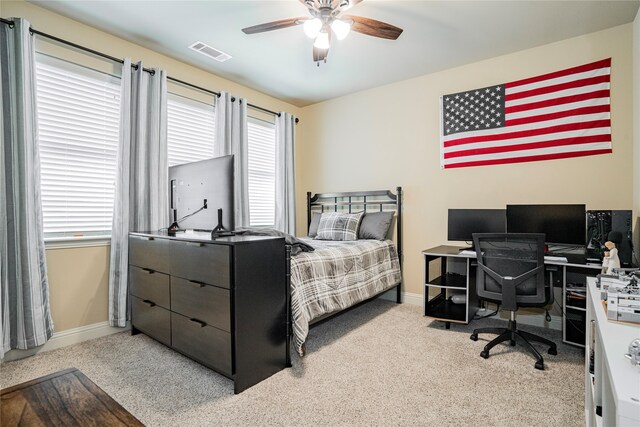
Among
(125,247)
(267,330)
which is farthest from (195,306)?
(125,247)

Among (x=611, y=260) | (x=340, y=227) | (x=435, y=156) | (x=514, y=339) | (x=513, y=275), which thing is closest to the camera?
(x=611, y=260)

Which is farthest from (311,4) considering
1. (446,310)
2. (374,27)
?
(446,310)

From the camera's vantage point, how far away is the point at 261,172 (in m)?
4.27

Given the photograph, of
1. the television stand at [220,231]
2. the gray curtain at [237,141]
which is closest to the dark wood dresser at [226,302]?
the television stand at [220,231]

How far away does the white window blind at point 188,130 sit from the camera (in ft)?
11.0

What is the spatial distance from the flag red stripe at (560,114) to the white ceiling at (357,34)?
0.66 metres

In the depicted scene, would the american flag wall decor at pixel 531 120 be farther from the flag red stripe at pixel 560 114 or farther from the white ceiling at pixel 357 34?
the white ceiling at pixel 357 34

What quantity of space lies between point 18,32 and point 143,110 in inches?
36.1

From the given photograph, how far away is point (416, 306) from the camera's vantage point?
369 centimetres

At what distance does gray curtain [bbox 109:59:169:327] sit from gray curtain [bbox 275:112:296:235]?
1543 millimetres

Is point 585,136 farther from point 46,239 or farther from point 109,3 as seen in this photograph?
point 46,239

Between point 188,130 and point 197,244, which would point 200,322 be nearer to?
point 197,244

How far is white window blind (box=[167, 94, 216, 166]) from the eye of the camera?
11.0ft

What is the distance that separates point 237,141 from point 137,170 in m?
1.19
